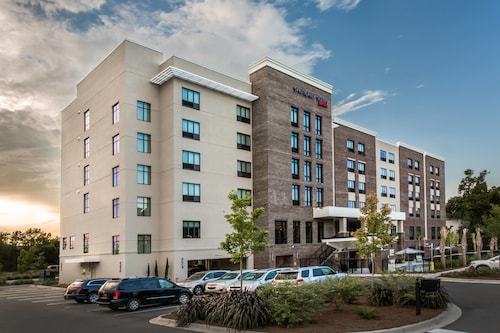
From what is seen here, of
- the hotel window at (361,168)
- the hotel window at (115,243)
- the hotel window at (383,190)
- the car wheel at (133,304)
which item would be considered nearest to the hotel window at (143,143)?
the hotel window at (115,243)

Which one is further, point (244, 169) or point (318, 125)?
point (318, 125)

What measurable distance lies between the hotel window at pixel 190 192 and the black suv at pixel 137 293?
16.1 m

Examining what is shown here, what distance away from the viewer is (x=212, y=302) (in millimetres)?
15398

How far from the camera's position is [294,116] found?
4647 centimetres

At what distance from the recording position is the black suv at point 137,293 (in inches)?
800

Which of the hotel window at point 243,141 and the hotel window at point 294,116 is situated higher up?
the hotel window at point 294,116

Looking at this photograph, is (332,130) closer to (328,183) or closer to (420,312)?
(328,183)

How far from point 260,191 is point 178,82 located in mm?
12883

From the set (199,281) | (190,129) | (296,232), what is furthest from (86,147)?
(199,281)

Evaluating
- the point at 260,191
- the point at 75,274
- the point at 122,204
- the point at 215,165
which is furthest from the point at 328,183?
the point at 75,274

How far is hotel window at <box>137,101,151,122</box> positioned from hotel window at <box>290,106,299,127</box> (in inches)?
579

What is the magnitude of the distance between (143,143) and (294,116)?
1621 centimetres

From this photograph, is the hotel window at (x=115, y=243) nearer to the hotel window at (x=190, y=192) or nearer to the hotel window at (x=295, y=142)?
the hotel window at (x=190, y=192)

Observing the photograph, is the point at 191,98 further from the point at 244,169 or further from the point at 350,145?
the point at 350,145
